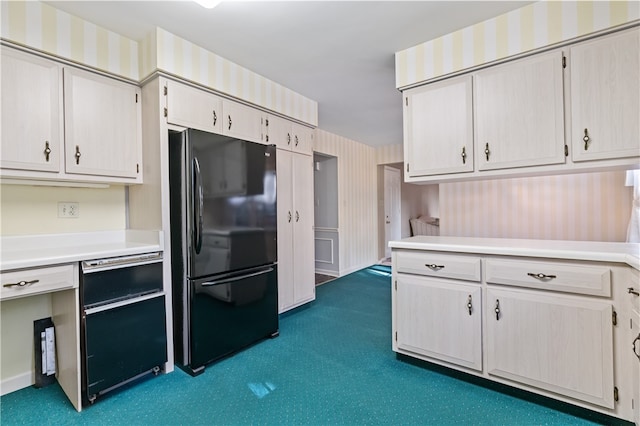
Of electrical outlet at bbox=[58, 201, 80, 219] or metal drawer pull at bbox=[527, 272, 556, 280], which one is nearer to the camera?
metal drawer pull at bbox=[527, 272, 556, 280]

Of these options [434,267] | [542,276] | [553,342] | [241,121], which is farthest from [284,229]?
[553,342]

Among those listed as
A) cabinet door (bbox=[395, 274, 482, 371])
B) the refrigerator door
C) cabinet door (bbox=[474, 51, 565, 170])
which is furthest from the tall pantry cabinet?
cabinet door (bbox=[474, 51, 565, 170])

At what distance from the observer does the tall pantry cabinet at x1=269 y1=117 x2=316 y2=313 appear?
3.24 metres

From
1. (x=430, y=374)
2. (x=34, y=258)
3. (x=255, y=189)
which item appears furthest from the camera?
(x=255, y=189)

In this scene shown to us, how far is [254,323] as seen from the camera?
2615 mm

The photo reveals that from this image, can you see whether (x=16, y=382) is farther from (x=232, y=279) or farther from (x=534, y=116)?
(x=534, y=116)

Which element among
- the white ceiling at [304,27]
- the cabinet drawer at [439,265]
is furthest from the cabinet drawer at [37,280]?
the cabinet drawer at [439,265]

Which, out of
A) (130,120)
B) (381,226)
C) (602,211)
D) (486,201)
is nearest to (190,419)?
(130,120)

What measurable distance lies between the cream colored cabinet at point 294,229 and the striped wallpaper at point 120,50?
74 centimetres

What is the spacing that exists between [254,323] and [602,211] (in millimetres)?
2861

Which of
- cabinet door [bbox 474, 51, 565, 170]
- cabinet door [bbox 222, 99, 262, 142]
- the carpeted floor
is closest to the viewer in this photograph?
the carpeted floor

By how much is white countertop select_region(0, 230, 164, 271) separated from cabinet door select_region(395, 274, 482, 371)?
1865mm

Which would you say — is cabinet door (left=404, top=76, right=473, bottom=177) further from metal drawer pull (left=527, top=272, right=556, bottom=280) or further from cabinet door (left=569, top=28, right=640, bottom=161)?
metal drawer pull (left=527, top=272, right=556, bottom=280)

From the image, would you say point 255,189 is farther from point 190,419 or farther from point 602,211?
point 602,211
